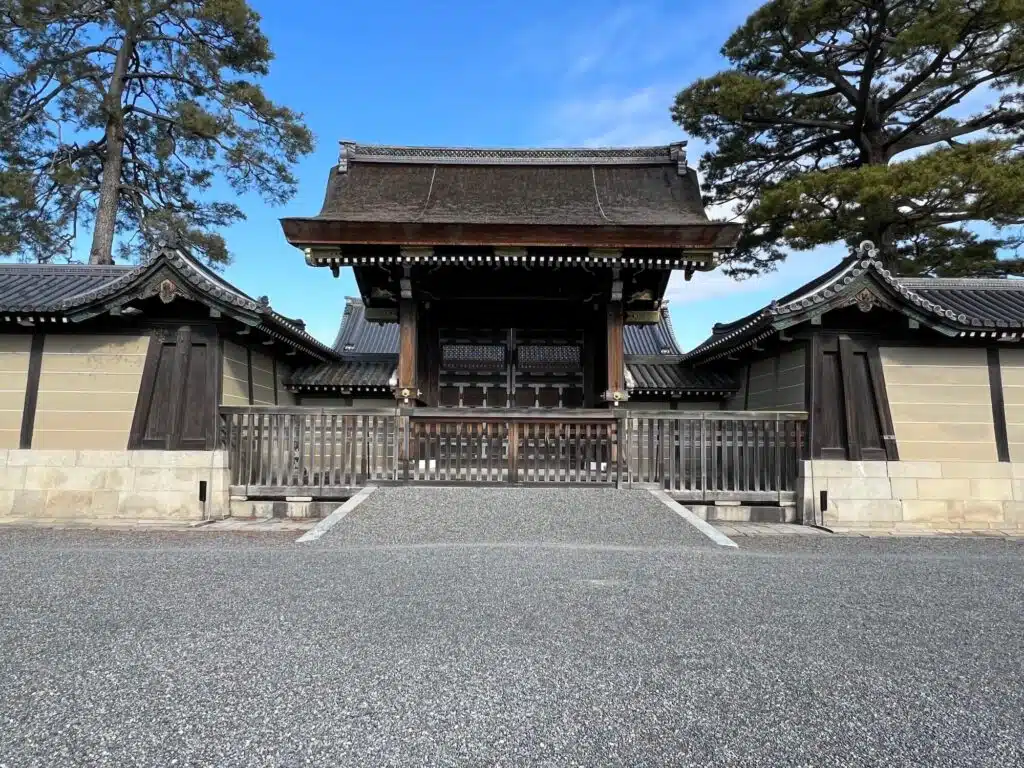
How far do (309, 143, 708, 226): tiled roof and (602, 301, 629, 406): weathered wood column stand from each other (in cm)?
158

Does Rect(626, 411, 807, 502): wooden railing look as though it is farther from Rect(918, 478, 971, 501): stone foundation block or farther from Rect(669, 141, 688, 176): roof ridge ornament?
Rect(669, 141, 688, 176): roof ridge ornament

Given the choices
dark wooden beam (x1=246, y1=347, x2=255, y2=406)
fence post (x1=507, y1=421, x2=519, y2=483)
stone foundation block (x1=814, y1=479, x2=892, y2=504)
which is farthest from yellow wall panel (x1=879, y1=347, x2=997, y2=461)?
dark wooden beam (x1=246, y1=347, x2=255, y2=406)

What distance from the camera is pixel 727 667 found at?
8.85ft

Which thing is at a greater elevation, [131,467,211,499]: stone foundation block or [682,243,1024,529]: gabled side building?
[682,243,1024,529]: gabled side building

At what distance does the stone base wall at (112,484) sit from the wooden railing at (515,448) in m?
0.40

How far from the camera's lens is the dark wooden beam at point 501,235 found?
28.3ft

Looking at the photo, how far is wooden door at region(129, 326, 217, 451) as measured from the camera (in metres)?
8.42

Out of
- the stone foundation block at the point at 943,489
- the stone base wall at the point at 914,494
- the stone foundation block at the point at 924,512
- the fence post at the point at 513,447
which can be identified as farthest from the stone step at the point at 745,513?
the fence post at the point at 513,447

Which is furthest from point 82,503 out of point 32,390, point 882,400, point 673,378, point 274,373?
point 882,400

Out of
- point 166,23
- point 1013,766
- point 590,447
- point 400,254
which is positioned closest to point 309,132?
point 166,23

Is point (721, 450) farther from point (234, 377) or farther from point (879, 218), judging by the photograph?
point (879, 218)

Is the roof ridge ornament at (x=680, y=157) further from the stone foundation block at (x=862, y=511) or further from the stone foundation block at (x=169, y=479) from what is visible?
the stone foundation block at (x=169, y=479)

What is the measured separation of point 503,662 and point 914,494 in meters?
8.39

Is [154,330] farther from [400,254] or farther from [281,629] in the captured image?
[281,629]
